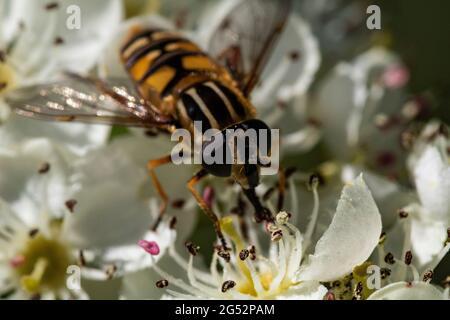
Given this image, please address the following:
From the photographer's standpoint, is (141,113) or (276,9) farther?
(276,9)

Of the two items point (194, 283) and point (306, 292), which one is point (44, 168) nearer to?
point (194, 283)

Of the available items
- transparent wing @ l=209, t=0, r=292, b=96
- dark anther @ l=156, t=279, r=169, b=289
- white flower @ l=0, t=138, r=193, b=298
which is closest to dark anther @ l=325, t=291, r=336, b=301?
dark anther @ l=156, t=279, r=169, b=289

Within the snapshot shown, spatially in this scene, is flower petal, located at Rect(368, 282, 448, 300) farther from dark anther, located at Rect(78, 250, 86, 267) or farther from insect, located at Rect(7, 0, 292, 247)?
dark anther, located at Rect(78, 250, 86, 267)

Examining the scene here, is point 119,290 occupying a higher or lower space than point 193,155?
lower

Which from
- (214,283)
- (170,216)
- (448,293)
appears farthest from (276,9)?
(448,293)

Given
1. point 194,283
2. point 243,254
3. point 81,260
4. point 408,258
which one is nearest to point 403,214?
point 408,258

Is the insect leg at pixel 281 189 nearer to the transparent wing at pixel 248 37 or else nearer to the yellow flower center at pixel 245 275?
the yellow flower center at pixel 245 275

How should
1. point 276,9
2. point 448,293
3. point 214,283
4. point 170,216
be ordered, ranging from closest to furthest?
point 448,293 < point 214,283 < point 170,216 < point 276,9

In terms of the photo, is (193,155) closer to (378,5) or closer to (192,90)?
(192,90)
